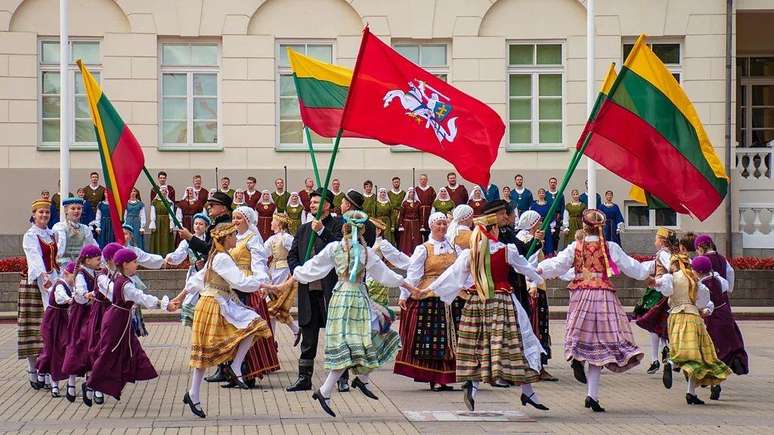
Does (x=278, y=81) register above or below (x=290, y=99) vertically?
above

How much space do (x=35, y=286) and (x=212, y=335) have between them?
3118 millimetres

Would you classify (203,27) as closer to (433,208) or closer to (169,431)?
(433,208)

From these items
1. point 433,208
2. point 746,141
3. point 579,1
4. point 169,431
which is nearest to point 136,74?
point 433,208

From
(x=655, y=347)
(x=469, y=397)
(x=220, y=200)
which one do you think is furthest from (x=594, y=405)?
(x=220, y=200)

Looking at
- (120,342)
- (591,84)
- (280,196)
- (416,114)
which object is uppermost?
(591,84)

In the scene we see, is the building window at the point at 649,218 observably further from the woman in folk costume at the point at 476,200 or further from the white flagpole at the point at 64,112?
the white flagpole at the point at 64,112

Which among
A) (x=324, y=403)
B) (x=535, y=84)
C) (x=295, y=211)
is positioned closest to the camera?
(x=324, y=403)

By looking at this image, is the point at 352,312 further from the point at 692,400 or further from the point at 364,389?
the point at 692,400

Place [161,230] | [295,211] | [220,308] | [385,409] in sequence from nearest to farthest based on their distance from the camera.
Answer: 1. [220,308]
2. [385,409]
3. [295,211]
4. [161,230]

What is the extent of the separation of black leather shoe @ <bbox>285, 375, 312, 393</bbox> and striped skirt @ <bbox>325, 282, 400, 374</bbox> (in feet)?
5.89

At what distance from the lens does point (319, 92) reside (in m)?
16.8

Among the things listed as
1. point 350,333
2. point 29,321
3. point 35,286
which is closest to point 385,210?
point 35,286

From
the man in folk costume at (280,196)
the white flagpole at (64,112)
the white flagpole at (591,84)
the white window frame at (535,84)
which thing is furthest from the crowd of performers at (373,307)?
the white window frame at (535,84)

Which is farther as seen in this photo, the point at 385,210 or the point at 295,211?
the point at 385,210
